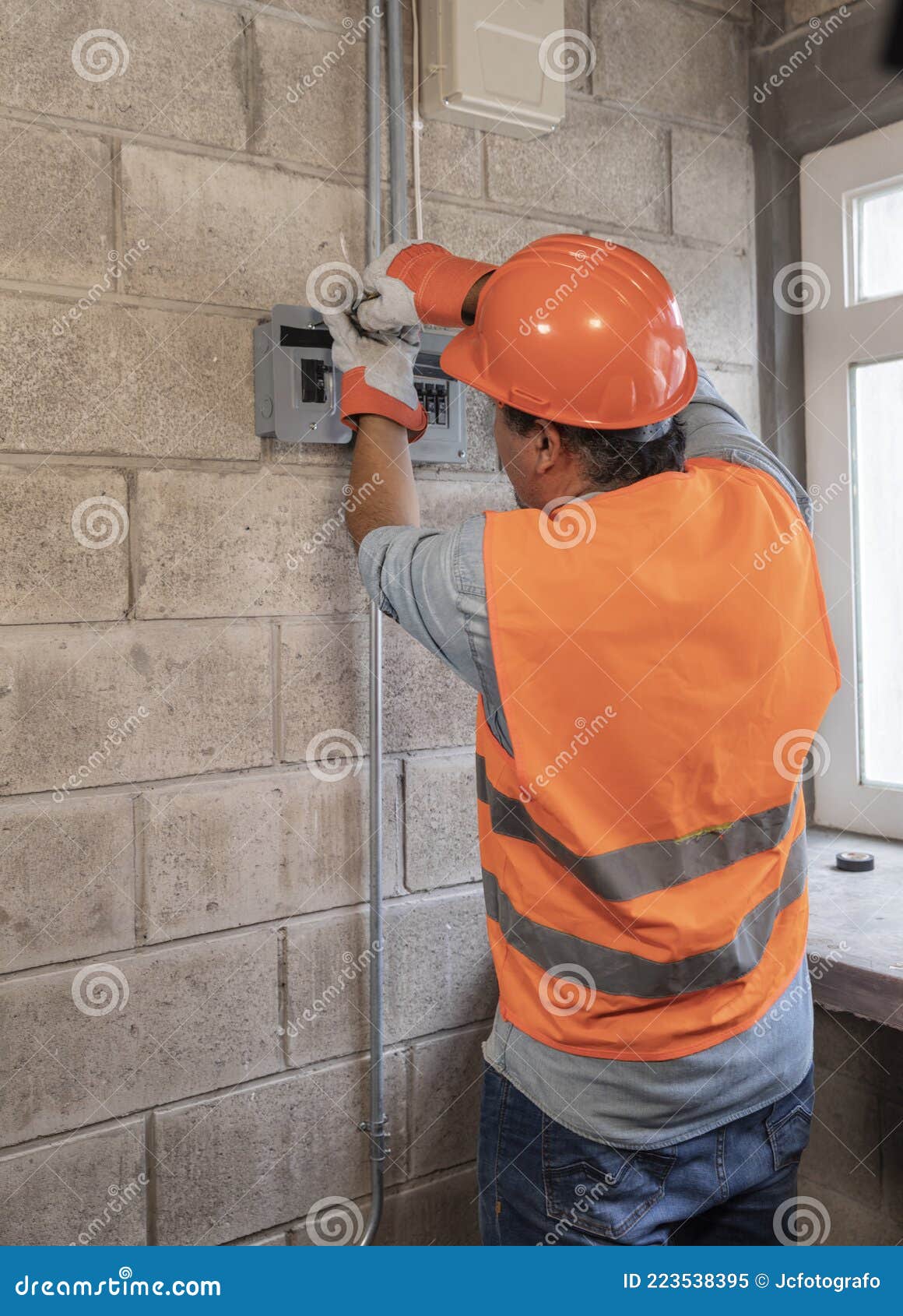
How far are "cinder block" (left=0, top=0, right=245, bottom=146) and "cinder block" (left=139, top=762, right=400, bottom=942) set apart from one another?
94 centimetres

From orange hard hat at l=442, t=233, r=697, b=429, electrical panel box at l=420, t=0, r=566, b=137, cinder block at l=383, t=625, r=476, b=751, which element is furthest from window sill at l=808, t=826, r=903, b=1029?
electrical panel box at l=420, t=0, r=566, b=137

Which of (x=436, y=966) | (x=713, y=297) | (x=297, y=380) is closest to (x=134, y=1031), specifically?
(x=436, y=966)

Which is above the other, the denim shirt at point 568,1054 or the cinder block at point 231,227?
the cinder block at point 231,227

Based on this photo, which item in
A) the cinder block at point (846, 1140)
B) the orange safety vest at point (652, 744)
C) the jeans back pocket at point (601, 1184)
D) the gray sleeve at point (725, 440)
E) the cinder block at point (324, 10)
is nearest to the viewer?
the orange safety vest at point (652, 744)

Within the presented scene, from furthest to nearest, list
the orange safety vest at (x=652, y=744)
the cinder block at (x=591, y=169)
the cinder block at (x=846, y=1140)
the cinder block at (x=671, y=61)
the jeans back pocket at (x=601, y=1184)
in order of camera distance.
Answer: the cinder block at (x=846, y=1140) < the cinder block at (x=671, y=61) < the cinder block at (x=591, y=169) < the jeans back pocket at (x=601, y=1184) < the orange safety vest at (x=652, y=744)

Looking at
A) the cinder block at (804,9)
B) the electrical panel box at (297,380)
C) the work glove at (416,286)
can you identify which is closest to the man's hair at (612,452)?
the work glove at (416,286)

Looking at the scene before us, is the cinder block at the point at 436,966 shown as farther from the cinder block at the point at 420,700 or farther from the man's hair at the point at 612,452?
the man's hair at the point at 612,452

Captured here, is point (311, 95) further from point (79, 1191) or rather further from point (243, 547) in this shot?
point (79, 1191)

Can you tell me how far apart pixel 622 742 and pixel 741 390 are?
1.35m

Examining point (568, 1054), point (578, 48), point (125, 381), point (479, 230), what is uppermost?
point (578, 48)

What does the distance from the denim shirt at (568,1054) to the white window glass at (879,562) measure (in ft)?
3.20

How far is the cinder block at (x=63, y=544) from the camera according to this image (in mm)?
1407

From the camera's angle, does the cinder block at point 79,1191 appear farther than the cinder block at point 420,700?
No

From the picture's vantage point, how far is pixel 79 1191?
4.79 feet
